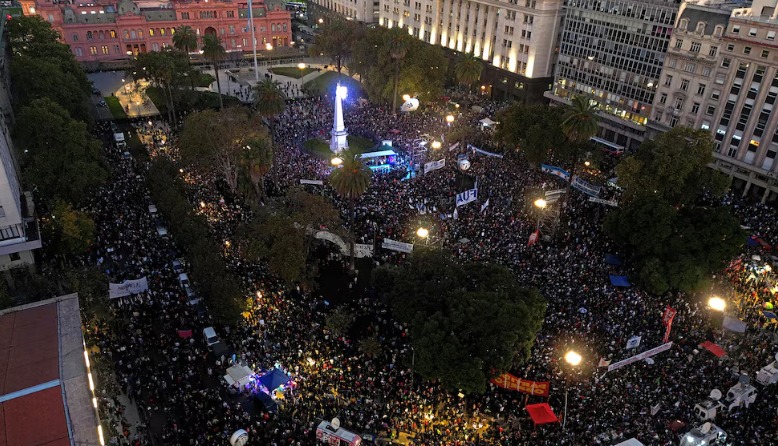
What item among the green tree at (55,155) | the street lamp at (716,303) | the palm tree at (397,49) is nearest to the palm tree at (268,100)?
the green tree at (55,155)

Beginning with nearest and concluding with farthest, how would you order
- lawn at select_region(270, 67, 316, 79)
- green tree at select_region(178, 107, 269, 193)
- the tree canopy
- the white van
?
1. the white van
2. the tree canopy
3. green tree at select_region(178, 107, 269, 193)
4. lawn at select_region(270, 67, 316, 79)

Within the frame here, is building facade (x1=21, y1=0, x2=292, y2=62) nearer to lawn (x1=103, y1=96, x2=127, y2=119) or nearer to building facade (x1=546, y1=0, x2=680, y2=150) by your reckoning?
lawn (x1=103, y1=96, x2=127, y2=119)

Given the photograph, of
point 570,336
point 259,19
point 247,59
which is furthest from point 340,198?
point 259,19

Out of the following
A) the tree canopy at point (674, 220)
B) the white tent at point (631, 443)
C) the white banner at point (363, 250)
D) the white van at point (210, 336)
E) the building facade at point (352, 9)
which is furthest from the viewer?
the building facade at point (352, 9)

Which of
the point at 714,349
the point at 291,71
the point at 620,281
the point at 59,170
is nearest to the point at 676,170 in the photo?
the point at 620,281

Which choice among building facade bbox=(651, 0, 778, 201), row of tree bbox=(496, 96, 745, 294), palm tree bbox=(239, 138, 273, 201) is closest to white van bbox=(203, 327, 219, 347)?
palm tree bbox=(239, 138, 273, 201)

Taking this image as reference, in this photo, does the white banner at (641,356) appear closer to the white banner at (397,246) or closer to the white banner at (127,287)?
the white banner at (397,246)

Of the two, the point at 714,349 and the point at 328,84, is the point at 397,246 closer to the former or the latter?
the point at 714,349
